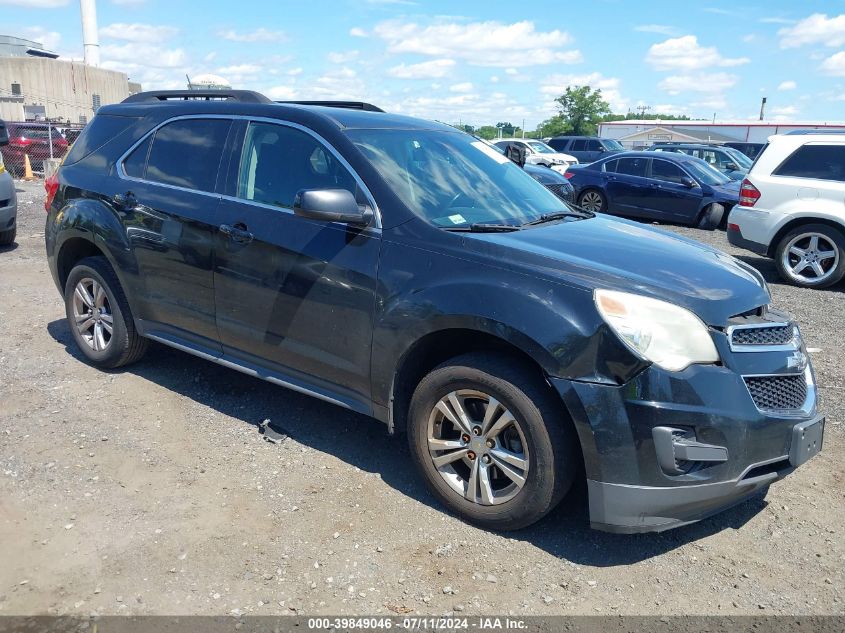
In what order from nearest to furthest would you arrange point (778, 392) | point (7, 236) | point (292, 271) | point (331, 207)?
point (778, 392), point (331, 207), point (292, 271), point (7, 236)

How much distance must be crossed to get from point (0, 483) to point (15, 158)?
20.8 m

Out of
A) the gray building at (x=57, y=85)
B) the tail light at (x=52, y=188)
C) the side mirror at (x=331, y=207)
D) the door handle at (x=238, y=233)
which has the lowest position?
the door handle at (x=238, y=233)

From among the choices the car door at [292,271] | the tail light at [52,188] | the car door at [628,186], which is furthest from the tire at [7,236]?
the car door at [628,186]

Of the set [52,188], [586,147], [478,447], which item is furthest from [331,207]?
[586,147]

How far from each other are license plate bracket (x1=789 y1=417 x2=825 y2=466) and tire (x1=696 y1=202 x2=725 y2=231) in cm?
1176

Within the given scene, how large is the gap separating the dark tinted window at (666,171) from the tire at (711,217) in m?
0.83

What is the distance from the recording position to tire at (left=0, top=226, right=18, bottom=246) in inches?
390

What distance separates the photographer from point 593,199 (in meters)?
15.7

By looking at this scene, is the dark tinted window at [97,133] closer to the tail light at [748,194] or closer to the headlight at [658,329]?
the headlight at [658,329]

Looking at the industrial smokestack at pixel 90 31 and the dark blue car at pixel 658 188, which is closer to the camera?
the dark blue car at pixel 658 188

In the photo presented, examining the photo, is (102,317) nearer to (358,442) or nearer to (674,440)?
(358,442)

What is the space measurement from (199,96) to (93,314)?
5.71 ft

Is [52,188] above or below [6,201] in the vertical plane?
above

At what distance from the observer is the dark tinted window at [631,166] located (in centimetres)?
1512
